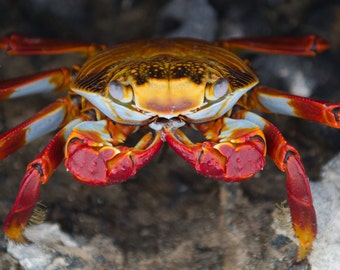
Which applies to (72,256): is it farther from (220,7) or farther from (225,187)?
(220,7)

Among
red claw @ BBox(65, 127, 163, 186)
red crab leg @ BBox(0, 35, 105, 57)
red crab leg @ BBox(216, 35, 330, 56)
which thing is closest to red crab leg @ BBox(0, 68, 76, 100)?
red crab leg @ BBox(0, 35, 105, 57)

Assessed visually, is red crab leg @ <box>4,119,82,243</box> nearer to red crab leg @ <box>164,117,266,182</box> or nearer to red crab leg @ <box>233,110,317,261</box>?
red crab leg @ <box>164,117,266,182</box>

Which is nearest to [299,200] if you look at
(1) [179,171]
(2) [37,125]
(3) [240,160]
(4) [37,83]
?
(3) [240,160]

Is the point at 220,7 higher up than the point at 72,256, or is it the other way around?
the point at 220,7

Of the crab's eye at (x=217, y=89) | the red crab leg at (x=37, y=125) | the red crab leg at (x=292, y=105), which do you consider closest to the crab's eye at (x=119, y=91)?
the crab's eye at (x=217, y=89)

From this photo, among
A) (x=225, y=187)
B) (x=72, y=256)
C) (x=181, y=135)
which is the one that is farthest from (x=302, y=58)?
(x=72, y=256)

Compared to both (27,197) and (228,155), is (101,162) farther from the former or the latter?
(228,155)

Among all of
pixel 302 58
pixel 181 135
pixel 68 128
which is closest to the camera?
pixel 181 135
